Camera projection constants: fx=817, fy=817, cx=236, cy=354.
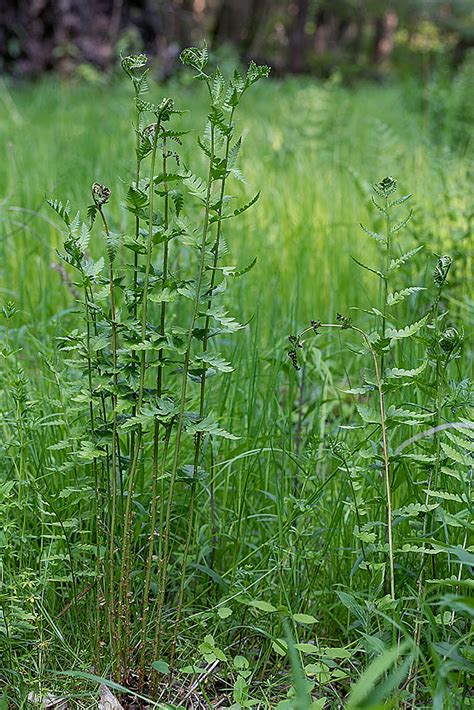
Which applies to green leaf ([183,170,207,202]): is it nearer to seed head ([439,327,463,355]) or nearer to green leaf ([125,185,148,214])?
green leaf ([125,185,148,214])

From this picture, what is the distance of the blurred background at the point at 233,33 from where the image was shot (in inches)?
385

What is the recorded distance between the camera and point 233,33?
51.0ft

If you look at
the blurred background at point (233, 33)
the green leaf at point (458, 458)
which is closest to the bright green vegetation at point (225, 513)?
the green leaf at point (458, 458)

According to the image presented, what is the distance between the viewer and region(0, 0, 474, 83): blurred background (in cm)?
977

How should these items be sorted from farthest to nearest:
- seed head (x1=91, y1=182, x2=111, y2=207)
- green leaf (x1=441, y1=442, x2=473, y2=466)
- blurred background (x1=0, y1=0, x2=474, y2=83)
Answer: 1. blurred background (x1=0, y1=0, x2=474, y2=83)
2. green leaf (x1=441, y1=442, x2=473, y2=466)
3. seed head (x1=91, y1=182, x2=111, y2=207)

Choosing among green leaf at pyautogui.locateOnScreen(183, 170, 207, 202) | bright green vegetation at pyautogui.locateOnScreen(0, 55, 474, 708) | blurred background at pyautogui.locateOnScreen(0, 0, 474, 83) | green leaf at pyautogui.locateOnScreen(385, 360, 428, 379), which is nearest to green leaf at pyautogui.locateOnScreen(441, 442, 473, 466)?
bright green vegetation at pyautogui.locateOnScreen(0, 55, 474, 708)

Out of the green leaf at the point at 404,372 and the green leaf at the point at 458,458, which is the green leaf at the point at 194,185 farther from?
the green leaf at the point at 458,458

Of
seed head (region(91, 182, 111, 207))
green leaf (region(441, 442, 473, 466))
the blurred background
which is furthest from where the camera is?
the blurred background

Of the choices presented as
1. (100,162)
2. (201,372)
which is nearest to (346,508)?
(201,372)

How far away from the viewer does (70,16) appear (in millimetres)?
9836

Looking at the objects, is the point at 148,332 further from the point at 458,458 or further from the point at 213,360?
the point at 458,458

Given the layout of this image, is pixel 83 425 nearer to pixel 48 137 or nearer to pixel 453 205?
pixel 453 205

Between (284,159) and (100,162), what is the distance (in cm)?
128

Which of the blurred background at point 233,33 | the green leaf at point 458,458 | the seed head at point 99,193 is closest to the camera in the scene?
the seed head at point 99,193
